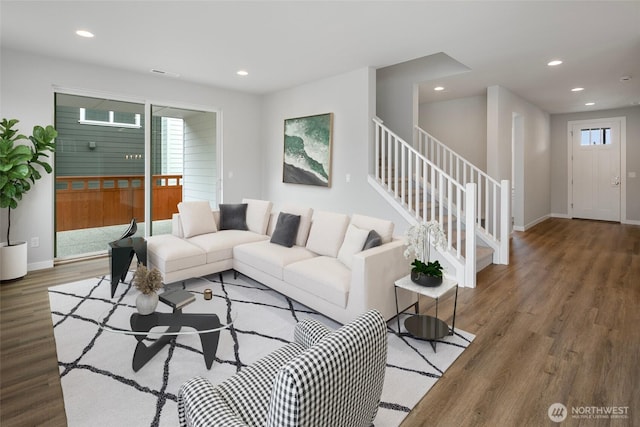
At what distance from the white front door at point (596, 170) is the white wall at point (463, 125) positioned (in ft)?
12.3

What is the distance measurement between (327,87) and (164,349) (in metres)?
4.41

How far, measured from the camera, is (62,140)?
188 inches

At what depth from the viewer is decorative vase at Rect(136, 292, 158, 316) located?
7.56 feet

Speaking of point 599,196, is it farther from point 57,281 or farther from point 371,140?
point 57,281

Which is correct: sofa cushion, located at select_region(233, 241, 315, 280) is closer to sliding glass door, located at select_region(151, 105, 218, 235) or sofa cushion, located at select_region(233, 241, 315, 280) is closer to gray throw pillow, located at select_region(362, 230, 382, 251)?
gray throw pillow, located at select_region(362, 230, 382, 251)

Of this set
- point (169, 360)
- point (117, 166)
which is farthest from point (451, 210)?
point (117, 166)

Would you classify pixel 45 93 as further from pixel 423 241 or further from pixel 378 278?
pixel 423 241

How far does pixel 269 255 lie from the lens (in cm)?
363

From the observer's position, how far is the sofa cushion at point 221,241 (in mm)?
4008

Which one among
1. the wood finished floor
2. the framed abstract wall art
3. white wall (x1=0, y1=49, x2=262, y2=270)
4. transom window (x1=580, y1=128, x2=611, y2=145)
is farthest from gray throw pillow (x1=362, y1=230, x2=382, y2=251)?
transom window (x1=580, y1=128, x2=611, y2=145)

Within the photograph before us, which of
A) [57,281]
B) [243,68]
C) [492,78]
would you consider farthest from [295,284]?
[492,78]

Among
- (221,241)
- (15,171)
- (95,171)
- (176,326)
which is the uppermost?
(95,171)

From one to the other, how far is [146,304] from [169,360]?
0.45m

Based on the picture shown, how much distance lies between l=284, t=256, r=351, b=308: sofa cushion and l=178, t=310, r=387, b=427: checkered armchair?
129 cm
